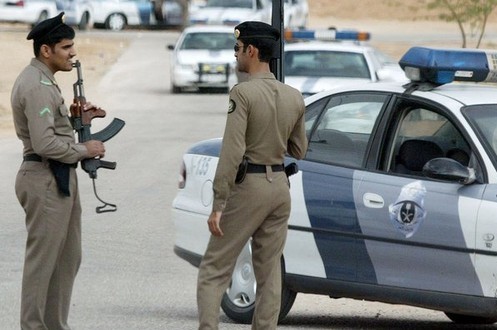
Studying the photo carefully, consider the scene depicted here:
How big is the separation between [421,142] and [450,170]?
2.12ft

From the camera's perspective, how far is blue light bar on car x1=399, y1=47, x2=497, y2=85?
802 centimetres

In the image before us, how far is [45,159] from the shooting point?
683 centimetres

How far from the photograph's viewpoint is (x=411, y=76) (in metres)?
8.17

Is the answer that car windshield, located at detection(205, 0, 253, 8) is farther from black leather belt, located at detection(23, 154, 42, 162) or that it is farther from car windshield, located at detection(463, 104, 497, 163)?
black leather belt, located at detection(23, 154, 42, 162)

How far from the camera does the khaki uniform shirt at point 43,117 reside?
6.68 m

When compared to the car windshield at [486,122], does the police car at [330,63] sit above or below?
below

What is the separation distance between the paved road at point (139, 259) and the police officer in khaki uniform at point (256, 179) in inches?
53.5

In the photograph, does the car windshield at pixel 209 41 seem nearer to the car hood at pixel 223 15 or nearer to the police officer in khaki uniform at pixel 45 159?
the car hood at pixel 223 15

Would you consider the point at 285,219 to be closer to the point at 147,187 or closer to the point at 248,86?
the point at 248,86

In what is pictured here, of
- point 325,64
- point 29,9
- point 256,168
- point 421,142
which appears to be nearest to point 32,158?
point 256,168

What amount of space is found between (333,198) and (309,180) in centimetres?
24

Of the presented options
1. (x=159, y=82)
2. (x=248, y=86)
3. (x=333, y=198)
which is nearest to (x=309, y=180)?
(x=333, y=198)

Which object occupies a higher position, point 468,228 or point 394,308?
point 468,228

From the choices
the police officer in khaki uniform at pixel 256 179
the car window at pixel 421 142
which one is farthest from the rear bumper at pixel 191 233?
the police officer in khaki uniform at pixel 256 179
